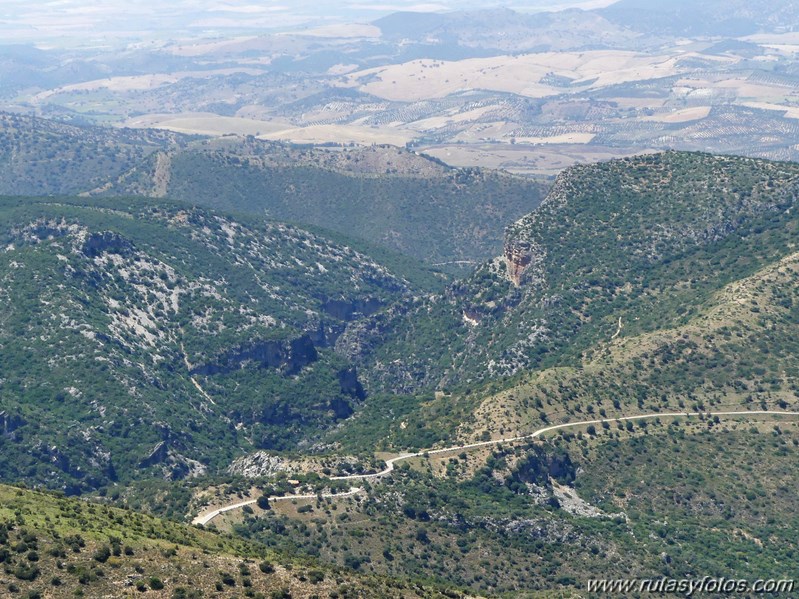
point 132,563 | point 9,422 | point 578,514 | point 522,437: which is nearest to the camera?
point 132,563

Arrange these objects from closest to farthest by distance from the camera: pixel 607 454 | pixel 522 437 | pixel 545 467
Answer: pixel 545 467 < pixel 607 454 < pixel 522 437

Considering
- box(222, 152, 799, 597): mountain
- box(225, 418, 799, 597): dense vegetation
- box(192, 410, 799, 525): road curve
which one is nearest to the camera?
box(225, 418, 799, 597): dense vegetation

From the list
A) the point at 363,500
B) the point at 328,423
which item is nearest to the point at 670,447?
the point at 363,500

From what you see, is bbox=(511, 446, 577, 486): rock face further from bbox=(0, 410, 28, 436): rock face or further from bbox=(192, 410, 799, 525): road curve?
bbox=(0, 410, 28, 436): rock face

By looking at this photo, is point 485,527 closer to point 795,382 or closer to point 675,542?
point 675,542

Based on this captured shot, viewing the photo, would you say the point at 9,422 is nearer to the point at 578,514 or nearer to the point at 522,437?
the point at 522,437

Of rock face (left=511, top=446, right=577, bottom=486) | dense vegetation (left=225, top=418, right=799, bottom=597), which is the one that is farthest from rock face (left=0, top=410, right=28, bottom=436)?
rock face (left=511, top=446, right=577, bottom=486)

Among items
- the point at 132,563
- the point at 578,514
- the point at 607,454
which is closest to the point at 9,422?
the point at 578,514

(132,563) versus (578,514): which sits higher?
(132,563)

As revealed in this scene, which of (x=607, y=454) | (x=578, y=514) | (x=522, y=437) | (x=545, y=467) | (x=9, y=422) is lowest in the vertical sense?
(x=578, y=514)
